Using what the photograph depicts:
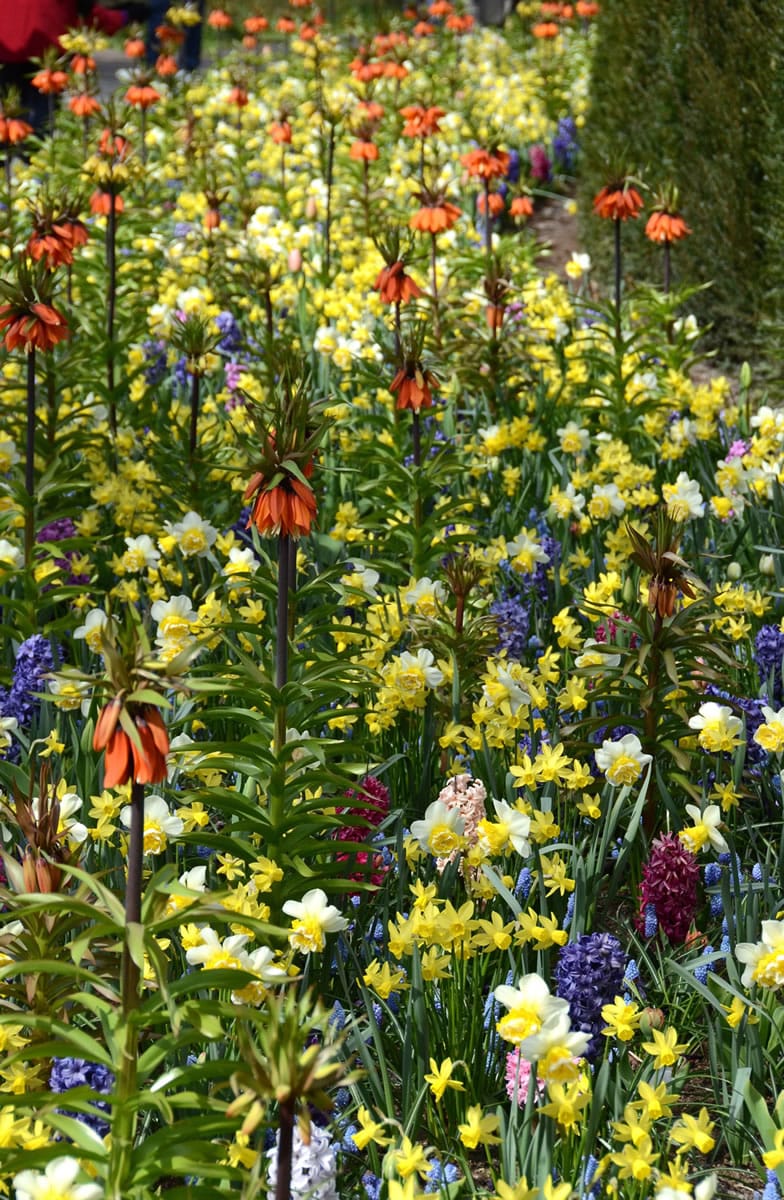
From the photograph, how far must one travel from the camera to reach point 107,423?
491cm

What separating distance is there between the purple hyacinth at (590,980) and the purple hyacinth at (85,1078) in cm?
66

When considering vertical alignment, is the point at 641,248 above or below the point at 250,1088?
above

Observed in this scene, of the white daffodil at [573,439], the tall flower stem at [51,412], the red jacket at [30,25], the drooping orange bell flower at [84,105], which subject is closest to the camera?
the tall flower stem at [51,412]

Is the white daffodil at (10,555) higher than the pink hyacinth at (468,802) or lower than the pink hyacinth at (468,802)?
higher

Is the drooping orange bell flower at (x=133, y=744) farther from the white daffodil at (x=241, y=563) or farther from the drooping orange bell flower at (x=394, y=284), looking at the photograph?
the drooping orange bell flower at (x=394, y=284)

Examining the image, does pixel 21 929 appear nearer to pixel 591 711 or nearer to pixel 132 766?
pixel 132 766

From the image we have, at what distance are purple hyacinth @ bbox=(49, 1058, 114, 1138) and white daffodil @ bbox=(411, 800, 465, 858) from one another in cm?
70

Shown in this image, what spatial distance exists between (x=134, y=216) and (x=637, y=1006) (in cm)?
518

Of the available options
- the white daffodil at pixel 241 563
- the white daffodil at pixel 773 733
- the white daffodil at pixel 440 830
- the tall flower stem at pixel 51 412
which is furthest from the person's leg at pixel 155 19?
the white daffodil at pixel 440 830

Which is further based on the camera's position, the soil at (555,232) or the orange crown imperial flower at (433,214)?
the soil at (555,232)

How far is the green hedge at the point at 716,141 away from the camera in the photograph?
19.4ft

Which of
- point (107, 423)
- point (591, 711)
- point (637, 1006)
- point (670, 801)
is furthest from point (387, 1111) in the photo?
point (107, 423)

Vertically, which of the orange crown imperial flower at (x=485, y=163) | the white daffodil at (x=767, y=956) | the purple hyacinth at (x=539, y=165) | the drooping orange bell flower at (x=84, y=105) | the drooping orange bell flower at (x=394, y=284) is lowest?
the white daffodil at (x=767, y=956)

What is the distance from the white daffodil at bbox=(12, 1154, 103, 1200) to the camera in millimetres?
1564
